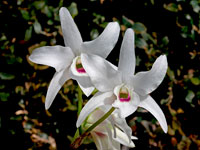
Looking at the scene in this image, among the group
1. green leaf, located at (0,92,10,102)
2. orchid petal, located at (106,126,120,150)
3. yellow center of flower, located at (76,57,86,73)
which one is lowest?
green leaf, located at (0,92,10,102)

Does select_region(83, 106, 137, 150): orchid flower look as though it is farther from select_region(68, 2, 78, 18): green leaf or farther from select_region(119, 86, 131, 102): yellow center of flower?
select_region(68, 2, 78, 18): green leaf

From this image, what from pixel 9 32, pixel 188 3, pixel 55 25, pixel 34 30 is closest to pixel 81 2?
pixel 55 25

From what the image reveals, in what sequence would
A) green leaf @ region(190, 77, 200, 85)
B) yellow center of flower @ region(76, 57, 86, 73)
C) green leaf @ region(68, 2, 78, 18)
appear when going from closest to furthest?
yellow center of flower @ region(76, 57, 86, 73)
green leaf @ region(68, 2, 78, 18)
green leaf @ region(190, 77, 200, 85)

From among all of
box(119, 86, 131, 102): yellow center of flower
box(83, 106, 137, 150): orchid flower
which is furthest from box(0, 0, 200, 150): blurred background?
box(119, 86, 131, 102): yellow center of flower

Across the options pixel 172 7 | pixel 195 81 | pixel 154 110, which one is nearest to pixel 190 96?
pixel 195 81

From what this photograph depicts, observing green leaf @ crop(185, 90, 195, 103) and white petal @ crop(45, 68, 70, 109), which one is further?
green leaf @ crop(185, 90, 195, 103)

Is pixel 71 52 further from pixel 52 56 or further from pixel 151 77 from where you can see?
pixel 151 77

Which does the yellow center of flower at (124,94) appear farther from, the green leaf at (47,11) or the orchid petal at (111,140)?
the green leaf at (47,11)

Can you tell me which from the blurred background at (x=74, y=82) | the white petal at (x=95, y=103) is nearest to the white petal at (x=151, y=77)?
the white petal at (x=95, y=103)
